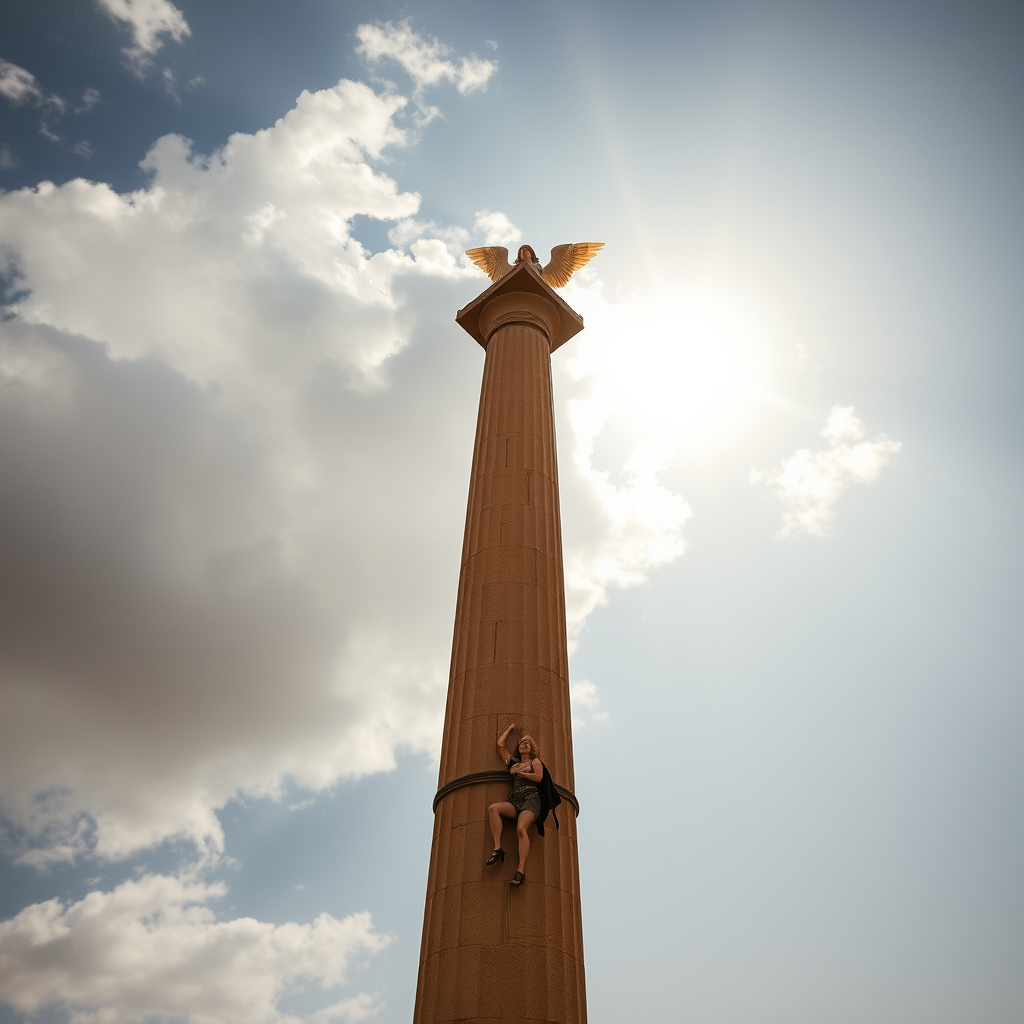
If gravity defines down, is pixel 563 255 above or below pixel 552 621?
above

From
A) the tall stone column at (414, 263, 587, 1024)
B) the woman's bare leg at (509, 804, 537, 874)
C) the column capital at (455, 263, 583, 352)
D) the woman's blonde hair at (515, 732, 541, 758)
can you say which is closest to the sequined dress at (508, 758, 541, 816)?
the woman's bare leg at (509, 804, 537, 874)

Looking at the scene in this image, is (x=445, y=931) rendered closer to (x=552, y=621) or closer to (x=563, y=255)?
(x=552, y=621)

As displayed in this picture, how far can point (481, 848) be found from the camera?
617 inches

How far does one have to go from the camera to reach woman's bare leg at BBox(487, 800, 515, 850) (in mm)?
15500

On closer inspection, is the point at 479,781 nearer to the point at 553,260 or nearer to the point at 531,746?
the point at 531,746

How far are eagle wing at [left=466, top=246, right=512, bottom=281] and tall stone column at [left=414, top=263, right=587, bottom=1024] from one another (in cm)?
680

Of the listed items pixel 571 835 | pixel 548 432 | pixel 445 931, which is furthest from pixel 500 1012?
pixel 548 432

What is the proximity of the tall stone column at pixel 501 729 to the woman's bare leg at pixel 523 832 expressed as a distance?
13.4 inches

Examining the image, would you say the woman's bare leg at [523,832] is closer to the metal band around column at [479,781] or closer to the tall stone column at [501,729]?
the tall stone column at [501,729]

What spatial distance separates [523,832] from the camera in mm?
15422

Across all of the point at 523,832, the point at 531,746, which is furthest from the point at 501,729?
the point at 523,832

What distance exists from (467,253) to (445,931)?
27329 mm

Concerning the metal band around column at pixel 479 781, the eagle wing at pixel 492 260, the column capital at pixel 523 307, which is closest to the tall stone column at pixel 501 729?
the metal band around column at pixel 479 781

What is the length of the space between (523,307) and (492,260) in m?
5.31
